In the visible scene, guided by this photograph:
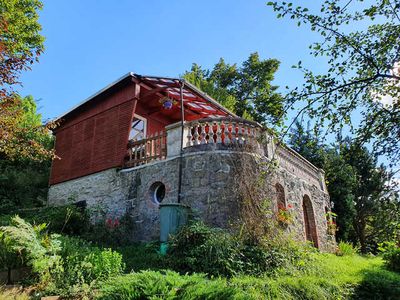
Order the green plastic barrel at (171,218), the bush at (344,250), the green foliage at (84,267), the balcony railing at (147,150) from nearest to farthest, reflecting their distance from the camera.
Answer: the green foliage at (84,267) → the green plastic barrel at (171,218) → the balcony railing at (147,150) → the bush at (344,250)

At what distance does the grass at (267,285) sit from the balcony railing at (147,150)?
4.10 metres

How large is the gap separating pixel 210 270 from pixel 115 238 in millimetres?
3877

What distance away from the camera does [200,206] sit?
9.17 meters

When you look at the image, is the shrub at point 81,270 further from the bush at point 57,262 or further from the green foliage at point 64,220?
the green foliage at point 64,220

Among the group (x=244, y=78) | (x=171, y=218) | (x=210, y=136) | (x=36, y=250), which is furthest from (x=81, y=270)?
(x=244, y=78)

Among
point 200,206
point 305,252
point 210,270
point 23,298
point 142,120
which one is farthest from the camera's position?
point 142,120

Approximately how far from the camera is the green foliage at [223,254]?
6.95m

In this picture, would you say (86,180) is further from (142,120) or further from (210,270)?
(210,270)

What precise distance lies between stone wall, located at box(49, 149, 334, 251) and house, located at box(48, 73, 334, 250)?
3cm

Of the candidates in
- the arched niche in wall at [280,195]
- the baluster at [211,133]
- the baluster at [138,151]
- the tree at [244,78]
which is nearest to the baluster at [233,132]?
the baluster at [211,133]

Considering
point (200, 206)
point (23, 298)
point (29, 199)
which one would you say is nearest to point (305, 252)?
point (200, 206)

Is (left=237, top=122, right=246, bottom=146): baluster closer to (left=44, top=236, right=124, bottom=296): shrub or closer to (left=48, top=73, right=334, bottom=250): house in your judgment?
(left=48, top=73, right=334, bottom=250): house

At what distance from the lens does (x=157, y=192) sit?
1055cm

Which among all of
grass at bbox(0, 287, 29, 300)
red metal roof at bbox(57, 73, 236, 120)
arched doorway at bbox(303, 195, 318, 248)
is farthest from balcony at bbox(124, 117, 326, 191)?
grass at bbox(0, 287, 29, 300)
